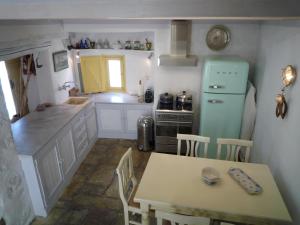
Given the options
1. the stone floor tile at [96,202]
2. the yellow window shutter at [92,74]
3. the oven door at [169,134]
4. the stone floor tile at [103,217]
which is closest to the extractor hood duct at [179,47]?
the oven door at [169,134]

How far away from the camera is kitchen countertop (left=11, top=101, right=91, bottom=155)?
2.66 meters

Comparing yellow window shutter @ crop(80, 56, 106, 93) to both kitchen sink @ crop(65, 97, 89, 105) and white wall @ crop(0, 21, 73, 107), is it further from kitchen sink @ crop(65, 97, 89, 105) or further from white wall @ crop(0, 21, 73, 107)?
kitchen sink @ crop(65, 97, 89, 105)

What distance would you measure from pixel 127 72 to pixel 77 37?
119 cm

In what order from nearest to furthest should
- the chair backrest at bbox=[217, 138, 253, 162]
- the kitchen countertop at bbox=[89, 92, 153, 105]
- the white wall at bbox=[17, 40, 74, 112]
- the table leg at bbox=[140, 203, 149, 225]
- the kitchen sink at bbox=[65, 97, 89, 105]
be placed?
the table leg at bbox=[140, 203, 149, 225] < the chair backrest at bbox=[217, 138, 253, 162] < the white wall at bbox=[17, 40, 74, 112] < the kitchen sink at bbox=[65, 97, 89, 105] < the kitchen countertop at bbox=[89, 92, 153, 105]

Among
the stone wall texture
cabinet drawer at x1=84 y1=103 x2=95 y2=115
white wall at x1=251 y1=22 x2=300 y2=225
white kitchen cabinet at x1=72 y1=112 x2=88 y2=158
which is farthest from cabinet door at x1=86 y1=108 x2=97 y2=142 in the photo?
white wall at x1=251 y1=22 x2=300 y2=225

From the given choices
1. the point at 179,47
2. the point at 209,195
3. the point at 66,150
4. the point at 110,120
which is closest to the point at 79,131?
the point at 66,150

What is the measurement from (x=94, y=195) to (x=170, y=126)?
5.16ft

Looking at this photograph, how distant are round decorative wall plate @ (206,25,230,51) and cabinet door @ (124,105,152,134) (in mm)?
1540

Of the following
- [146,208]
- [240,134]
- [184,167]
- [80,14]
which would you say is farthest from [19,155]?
[240,134]

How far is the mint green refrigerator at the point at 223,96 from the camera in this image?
10.3ft

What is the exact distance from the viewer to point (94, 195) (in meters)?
3.15

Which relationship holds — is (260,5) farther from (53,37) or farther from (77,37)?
(77,37)

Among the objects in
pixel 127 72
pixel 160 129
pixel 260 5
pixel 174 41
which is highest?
pixel 260 5

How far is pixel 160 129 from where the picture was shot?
→ 12.6 ft
